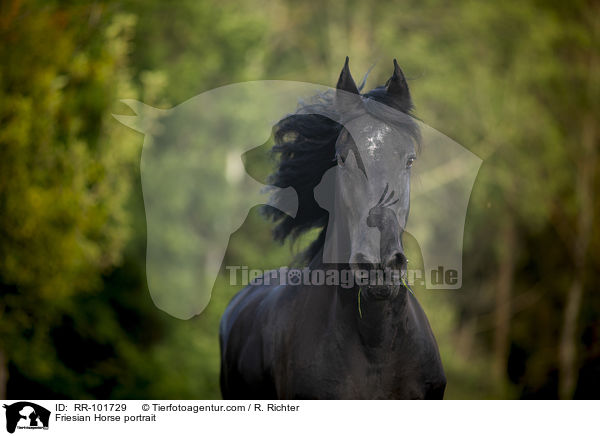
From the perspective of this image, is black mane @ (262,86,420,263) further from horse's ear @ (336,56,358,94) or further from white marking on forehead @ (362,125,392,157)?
white marking on forehead @ (362,125,392,157)

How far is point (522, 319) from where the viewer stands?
66.0 ft


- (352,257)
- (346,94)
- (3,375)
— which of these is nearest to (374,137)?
(346,94)

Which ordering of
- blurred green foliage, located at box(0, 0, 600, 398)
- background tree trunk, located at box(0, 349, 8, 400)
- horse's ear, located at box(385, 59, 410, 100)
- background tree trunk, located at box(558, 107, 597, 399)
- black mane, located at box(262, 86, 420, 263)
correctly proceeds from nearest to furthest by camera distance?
horse's ear, located at box(385, 59, 410, 100) < black mane, located at box(262, 86, 420, 263) < blurred green foliage, located at box(0, 0, 600, 398) < background tree trunk, located at box(0, 349, 8, 400) < background tree trunk, located at box(558, 107, 597, 399)

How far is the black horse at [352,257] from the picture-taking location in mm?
3764

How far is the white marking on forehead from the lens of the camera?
3.84 metres

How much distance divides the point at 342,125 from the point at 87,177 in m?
7.68

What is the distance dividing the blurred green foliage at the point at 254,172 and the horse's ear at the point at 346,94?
1.30 metres

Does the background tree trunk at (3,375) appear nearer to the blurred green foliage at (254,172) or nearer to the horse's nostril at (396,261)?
the blurred green foliage at (254,172)
